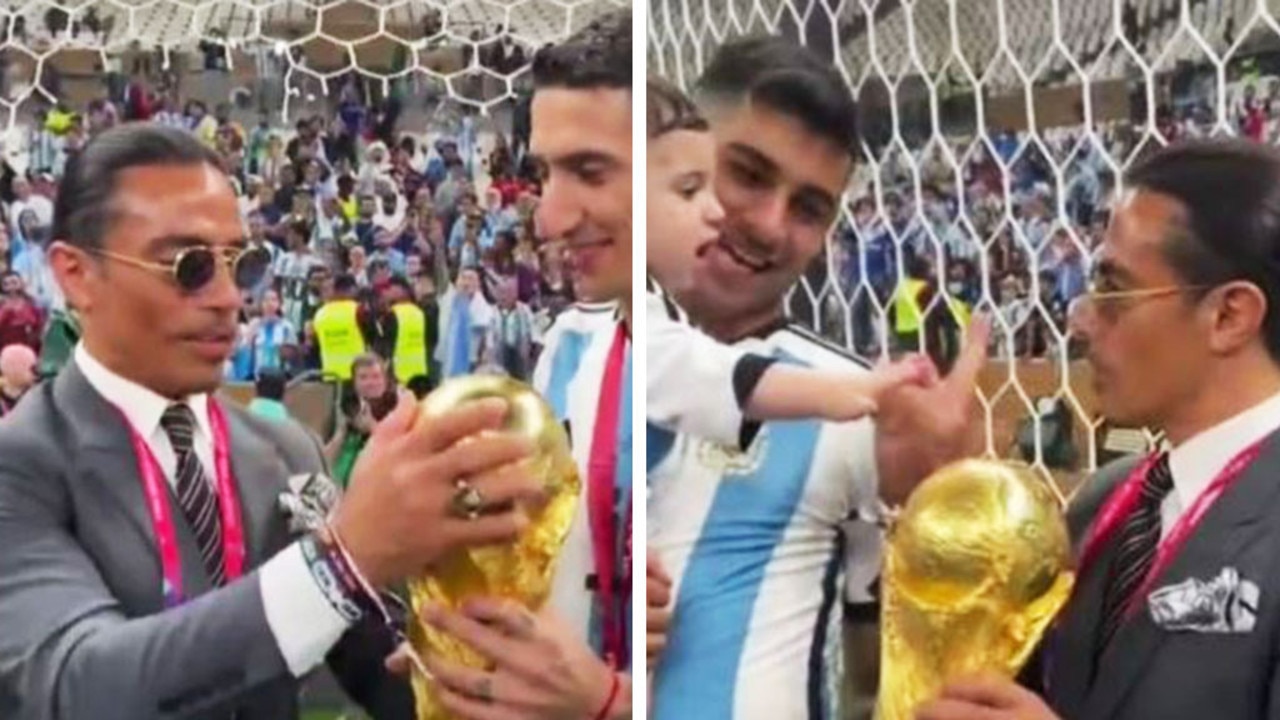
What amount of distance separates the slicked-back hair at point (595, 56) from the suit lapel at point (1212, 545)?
562 mm

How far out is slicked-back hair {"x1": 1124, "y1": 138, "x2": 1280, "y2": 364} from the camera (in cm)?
126


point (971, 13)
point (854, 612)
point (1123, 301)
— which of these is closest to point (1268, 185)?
point (1123, 301)

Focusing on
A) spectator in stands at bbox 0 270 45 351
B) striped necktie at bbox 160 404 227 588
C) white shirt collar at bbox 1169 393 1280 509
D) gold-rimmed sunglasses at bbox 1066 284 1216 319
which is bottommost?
striped necktie at bbox 160 404 227 588

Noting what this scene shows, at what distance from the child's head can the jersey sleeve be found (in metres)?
0.05

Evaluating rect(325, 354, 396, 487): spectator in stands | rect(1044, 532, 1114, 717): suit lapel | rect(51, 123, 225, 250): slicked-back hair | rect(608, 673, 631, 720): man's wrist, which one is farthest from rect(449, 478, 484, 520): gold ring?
rect(1044, 532, 1114, 717): suit lapel

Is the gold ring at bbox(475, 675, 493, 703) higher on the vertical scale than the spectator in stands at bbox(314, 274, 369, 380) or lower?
lower

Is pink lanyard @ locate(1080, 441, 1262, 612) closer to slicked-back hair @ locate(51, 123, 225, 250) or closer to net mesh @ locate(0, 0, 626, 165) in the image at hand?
net mesh @ locate(0, 0, 626, 165)

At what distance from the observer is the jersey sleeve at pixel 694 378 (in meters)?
1.44

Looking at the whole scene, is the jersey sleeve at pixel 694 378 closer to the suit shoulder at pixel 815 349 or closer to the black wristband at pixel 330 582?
the suit shoulder at pixel 815 349

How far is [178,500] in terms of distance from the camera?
1.41 metres

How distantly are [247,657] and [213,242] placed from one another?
0.32 meters

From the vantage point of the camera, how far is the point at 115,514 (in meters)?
1.38

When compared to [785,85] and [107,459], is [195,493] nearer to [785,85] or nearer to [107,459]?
A: [107,459]

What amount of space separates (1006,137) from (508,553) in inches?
19.4
